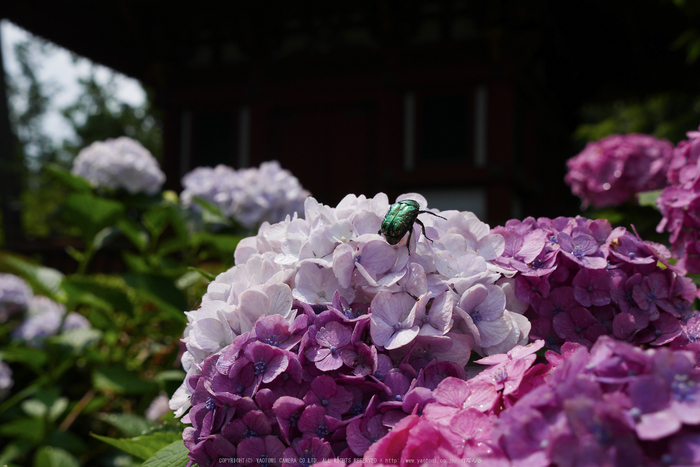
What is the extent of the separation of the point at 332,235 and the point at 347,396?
0.90ft

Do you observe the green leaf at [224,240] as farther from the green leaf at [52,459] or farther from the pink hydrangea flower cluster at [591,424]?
the pink hydrangea flower cluster at [591,424]

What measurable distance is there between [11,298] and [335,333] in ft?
10.6

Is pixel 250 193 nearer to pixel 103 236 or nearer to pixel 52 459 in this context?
pixel 103 236

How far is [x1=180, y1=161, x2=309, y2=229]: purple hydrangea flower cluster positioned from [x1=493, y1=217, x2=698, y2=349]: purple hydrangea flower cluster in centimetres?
167

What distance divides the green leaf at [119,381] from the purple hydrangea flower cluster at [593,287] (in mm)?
1805

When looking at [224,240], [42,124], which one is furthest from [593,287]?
[42,124]

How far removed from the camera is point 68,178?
2.63 m

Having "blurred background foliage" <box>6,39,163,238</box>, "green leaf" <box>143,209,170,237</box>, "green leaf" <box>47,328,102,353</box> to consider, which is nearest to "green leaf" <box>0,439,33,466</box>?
"green leaf" <box>47,328,102,353</box>

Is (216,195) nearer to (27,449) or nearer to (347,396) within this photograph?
(27,449)

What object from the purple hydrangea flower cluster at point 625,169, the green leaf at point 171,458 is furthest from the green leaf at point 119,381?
the purple hydrangea flower cluster at point 625,169

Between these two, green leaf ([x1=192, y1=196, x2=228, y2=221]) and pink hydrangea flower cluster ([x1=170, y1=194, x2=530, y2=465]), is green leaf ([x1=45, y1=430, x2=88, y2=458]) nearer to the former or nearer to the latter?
green leaf ([x1=192, y1=196, x2=228, y2=221])

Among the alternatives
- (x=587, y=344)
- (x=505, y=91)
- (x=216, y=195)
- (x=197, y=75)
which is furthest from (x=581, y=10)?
(x=587, y=344)

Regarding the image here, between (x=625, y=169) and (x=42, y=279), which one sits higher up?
(x=625, y=169)

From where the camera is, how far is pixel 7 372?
10.3 feet
